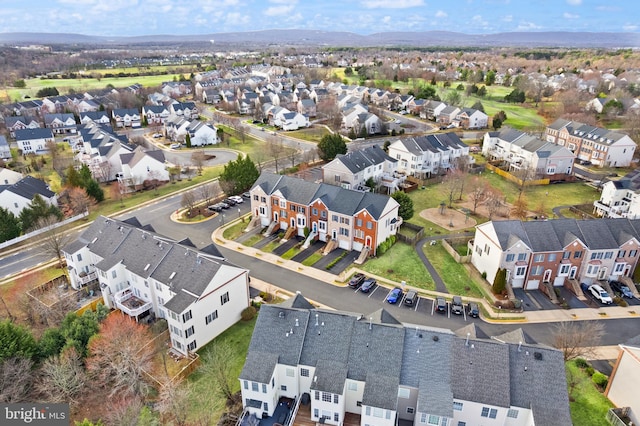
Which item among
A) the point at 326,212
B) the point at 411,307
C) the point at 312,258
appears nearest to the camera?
the point at 411,307

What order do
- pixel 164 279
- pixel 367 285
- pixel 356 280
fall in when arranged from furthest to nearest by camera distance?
pixel 356 280 → pixel 367 285 → pixel 164 279

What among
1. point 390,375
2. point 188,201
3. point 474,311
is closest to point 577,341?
point 474,311

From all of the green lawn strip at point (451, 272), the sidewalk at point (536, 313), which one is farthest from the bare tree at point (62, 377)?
the green lawn strip at point (451, 272)

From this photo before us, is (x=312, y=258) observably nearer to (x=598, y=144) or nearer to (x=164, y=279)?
(x=164, y=279)

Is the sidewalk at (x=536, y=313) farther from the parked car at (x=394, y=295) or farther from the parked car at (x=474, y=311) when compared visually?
the parked car at (x=394, y=295)

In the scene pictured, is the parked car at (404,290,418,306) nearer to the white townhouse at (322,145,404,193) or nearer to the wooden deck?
the wooden deck
